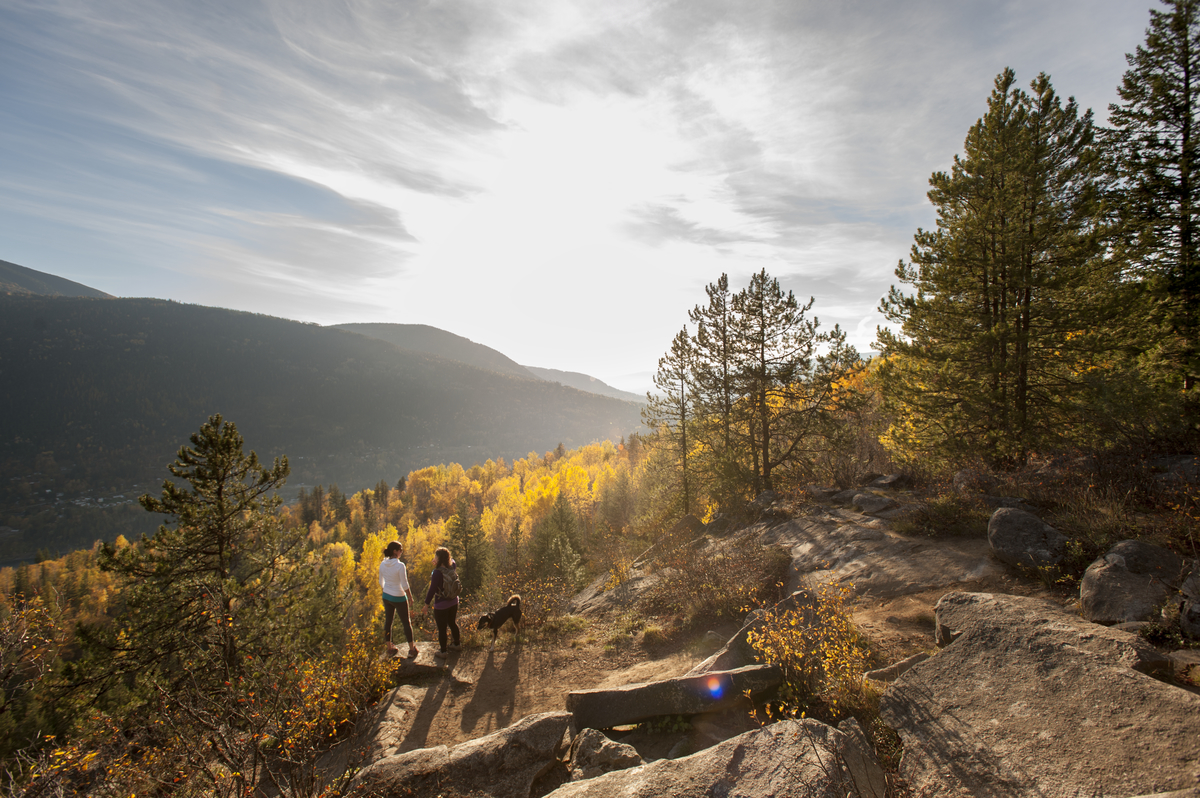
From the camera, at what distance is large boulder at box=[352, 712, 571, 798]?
5.18m

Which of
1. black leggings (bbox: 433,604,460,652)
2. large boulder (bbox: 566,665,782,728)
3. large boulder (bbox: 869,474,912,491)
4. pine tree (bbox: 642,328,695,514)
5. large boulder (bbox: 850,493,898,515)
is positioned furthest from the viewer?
pine tree (bbox: 642,328,695,514)

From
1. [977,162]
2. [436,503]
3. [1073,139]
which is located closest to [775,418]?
[977,162]

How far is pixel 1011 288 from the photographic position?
41.6 feet

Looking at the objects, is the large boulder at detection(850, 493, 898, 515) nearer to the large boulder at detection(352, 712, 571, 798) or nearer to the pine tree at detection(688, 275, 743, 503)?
the pine tree at detection(688, 275, 743, 503)

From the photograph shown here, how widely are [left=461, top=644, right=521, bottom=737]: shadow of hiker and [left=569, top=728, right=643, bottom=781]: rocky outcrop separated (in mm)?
2653

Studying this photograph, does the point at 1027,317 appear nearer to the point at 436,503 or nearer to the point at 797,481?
the point at 797,481

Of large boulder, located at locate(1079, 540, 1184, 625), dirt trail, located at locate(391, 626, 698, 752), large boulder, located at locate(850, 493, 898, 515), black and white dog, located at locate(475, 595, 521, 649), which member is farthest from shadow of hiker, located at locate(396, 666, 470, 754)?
large boulder, located at locate(850, 493, 898, 515)

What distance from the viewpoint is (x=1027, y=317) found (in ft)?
41.3

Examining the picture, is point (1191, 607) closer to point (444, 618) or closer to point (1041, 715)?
point (1041, 715)

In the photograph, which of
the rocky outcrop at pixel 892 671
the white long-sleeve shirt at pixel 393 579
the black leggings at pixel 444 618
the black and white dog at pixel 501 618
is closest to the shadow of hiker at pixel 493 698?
the black and white dog at pixel 501 618

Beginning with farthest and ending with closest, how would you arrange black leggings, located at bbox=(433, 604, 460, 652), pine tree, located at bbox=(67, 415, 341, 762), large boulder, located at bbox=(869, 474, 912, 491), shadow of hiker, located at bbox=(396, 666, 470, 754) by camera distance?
large boulder, located at bbox=(869, 474, 912, 491), pine tree, located at bbox=(67, 415, 341, 762), black leggings, located at bbox=(433, 604, 460, 652), shadow of hiker, located at bbox=(396, 666, 470, 754)

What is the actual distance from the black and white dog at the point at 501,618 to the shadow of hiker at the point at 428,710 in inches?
57.0

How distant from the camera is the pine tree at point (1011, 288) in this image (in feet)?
39.1

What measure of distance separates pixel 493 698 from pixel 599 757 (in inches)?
155
